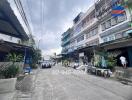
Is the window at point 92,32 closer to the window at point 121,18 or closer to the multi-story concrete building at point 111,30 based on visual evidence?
the multi-story concrete building at point 111,30

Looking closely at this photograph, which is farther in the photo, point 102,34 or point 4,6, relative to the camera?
point 102,34

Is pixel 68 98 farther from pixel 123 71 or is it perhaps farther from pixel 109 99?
pixel 123 71

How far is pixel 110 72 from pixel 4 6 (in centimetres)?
1269

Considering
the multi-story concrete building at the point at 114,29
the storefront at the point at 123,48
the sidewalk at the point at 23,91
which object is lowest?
the sidewalk at the point at 23,91

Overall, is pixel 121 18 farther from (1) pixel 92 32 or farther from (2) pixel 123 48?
(1) pixel 92 32

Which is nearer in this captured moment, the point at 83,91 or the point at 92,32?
the point at 83,91

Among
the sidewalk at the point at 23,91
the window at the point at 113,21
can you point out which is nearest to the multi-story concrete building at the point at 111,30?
the window at the point at 113,21

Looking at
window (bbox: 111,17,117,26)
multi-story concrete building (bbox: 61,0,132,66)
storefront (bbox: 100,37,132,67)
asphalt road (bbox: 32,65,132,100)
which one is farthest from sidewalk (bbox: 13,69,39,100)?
window (bbox: 111,17,117,26)

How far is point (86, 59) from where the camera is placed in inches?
1105

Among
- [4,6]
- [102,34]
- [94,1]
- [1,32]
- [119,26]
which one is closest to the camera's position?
[4,6]

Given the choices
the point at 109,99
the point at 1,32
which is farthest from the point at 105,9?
the point at 109,99

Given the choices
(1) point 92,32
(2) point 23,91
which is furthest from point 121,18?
(2) point 23,91

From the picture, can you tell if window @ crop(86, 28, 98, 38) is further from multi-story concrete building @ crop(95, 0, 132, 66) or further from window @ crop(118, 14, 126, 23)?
window @ crop(118, 14, 126, 23)

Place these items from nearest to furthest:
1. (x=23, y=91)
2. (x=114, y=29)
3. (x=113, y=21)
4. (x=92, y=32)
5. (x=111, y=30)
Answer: (x=23, y=91) < (x=114, y=29) < (x=113, y=21) < (x=111, y=30) < (x=92, y=32)
